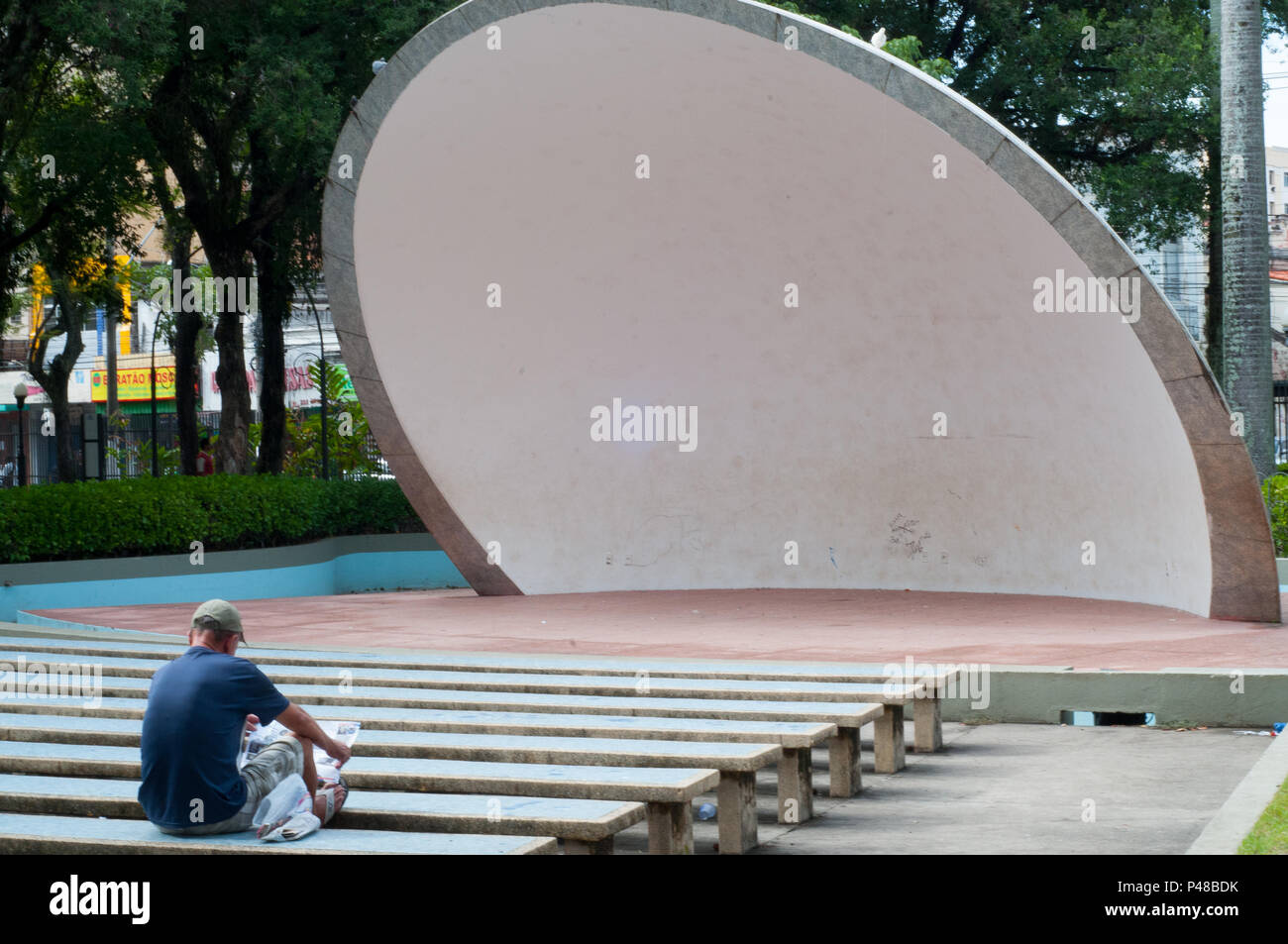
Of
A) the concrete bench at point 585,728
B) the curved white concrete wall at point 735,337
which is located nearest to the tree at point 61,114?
the curved white concrete wall at point 735,337

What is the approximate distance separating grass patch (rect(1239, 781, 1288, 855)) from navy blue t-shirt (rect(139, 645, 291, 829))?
3342 millimetres

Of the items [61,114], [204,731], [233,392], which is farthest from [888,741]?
[61,114]

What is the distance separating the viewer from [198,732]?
4.73 meters

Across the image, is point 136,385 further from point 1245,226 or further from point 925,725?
point 925,725

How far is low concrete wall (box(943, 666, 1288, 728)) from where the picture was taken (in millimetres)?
8359

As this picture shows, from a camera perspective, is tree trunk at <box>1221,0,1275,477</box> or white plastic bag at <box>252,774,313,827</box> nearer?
white plastic bag at <box>252,774,313,827</box>

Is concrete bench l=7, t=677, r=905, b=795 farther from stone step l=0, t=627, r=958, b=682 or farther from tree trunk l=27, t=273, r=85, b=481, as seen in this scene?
tree trunk l=27, t=273, r=85, b=481

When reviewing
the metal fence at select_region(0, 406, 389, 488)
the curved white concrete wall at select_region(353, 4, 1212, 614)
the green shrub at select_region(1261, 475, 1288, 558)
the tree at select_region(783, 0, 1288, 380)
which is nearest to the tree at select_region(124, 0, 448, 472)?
the metal fence at select_region(0, 406, 389, 488)

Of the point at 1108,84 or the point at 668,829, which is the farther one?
the point at 1108,84

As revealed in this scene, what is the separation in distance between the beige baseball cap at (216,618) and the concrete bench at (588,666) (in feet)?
10.5

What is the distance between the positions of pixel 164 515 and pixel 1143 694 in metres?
10.6

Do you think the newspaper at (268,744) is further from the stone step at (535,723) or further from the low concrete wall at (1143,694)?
the low concrete wall at (1143,694)
